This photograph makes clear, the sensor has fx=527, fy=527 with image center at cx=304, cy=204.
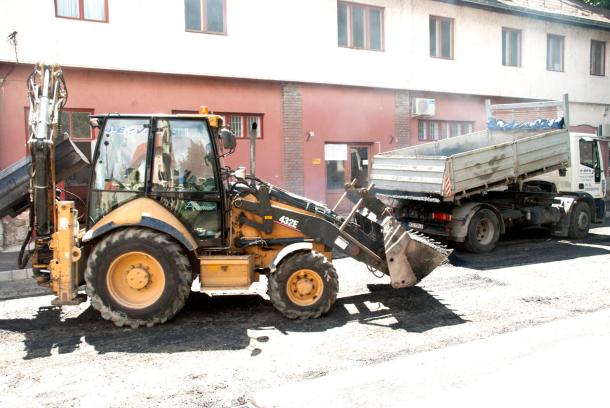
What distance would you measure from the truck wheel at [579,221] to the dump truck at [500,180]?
21 mm

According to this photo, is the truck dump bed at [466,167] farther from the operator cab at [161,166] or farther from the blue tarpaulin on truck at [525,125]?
the operator cab at [161,166]

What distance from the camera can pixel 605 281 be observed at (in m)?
7.68

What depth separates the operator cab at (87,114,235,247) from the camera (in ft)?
19.5

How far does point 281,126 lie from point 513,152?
20.7ft

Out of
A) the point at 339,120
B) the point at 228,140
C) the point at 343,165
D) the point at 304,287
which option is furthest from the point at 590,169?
the point at 228,140

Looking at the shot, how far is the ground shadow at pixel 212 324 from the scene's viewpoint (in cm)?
529

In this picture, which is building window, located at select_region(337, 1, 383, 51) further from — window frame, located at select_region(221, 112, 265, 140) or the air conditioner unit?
window frame, located at select_region(221, 112, 265, 140)

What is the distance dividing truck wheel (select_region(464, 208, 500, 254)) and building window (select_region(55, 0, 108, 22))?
9.31 metres

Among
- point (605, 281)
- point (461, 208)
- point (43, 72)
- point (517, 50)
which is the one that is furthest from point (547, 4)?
point (43, 72)

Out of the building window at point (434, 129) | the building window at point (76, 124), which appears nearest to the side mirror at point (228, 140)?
the building window at point (76, 124)

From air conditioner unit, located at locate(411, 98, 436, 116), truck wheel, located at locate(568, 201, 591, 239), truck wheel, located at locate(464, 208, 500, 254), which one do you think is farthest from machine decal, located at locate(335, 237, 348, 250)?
air conditioner unit, located at locate(411, 98, 436, 116)

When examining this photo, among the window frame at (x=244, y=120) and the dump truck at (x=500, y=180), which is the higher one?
the window frame at (x=244, y=120)

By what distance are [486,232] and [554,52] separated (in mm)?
13007

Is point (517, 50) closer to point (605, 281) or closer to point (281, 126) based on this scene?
point (281, 126)
